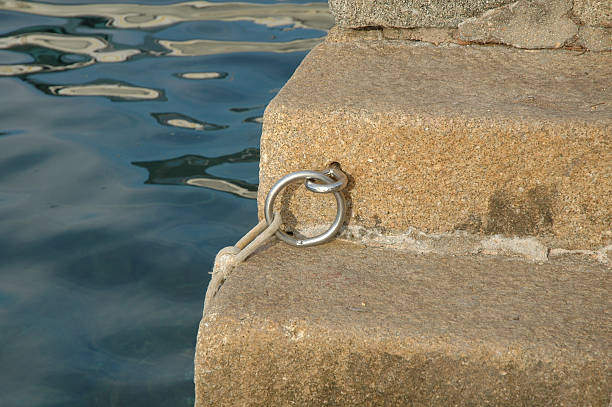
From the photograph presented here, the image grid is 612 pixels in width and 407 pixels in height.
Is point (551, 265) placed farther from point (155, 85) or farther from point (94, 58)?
point (94, 58)

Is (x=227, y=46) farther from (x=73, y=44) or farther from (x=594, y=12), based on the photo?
(x=594, y=12)

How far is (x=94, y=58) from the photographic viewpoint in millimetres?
4918

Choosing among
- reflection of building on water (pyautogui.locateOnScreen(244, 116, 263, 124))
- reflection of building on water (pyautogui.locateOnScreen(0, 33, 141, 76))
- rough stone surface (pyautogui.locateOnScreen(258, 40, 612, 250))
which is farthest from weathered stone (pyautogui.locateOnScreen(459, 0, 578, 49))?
reflection of building on water (pyautogui.locateOnScreen(0, 33, 141, 76))

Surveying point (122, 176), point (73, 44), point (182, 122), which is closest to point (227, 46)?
point (73, 44)

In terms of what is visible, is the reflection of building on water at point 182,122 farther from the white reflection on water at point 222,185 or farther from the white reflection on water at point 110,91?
the white reflection on water at point 222,185

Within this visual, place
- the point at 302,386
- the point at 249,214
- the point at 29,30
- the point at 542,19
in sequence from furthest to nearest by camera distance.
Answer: the point at 29,30
the point at 249,214
the point at 542,19
the point at 302,386

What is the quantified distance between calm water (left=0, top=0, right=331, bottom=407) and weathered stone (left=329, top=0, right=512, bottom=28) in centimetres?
125

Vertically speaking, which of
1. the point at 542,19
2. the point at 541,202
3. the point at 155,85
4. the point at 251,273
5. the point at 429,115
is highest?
the point at 542,19

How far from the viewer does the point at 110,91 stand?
14.4 ft

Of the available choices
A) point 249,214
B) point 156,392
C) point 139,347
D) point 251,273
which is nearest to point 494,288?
point 251,273

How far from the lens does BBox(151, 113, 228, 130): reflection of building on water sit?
4004mm

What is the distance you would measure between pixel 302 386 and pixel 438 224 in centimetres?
54

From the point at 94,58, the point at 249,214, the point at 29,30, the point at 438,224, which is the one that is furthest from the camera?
the point at 29,30

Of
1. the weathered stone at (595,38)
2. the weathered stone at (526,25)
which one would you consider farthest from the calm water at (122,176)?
the weathered stone at (595,38)
